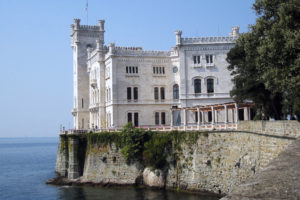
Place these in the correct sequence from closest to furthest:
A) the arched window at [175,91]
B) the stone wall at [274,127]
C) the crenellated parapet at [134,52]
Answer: the stone wall at [274,127] < the crenellated parapet at [134,52] < the arched window at [175,91]

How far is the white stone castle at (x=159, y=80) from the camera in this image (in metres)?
55.1

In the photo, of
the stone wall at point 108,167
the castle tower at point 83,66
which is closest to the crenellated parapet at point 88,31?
the castle tower at point 83,66

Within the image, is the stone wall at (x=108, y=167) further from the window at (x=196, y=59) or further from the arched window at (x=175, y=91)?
the window at (x=196, y=59)

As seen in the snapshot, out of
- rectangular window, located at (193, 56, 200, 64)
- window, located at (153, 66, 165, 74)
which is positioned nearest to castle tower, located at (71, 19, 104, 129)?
window, located at (153, 66, 165, 74)

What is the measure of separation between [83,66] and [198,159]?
39.2 metres

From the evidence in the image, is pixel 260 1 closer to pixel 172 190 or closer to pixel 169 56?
pixel 172 190

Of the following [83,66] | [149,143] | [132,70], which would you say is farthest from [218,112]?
[83,66]

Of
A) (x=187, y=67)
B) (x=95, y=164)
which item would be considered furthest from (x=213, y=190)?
(x=187, y=67)

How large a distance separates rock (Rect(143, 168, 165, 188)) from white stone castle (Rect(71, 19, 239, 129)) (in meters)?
12.9

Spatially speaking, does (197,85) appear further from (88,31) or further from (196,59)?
(88,31)

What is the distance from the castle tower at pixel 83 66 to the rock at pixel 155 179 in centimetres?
3097

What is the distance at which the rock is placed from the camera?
1673 inches

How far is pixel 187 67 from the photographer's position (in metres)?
55.1

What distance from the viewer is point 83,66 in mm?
72875
